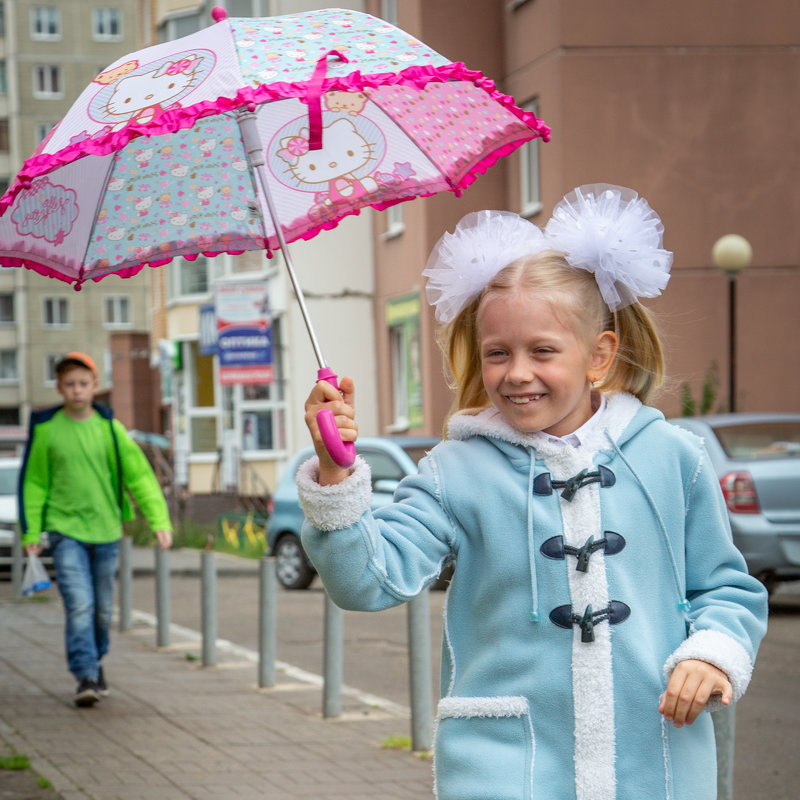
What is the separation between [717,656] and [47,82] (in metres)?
76.4

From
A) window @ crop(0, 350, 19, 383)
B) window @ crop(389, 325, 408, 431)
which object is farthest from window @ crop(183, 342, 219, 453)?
window @ crop(0, 350, 19, 383)

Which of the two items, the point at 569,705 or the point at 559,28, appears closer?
the point at 569,705

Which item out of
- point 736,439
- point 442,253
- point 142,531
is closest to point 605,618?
point 442,253

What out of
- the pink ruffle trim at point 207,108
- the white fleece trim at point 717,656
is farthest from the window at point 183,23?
the white fleece trim at point 717,656

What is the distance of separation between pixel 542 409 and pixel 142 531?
72.9 feet

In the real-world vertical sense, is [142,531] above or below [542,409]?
below

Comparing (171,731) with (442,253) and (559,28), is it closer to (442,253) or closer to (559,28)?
(442,253)

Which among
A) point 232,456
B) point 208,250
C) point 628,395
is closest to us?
point 628,395

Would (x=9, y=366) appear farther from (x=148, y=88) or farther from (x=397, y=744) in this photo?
(x=148, y=88)

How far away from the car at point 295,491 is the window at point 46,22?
63.8m

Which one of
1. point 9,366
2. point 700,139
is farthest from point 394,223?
point 9,366

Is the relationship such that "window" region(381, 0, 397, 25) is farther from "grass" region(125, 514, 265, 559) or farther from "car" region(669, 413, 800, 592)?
"car" region(669, 413, 800, 592)

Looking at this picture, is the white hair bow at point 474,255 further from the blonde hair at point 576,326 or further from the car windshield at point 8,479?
the car windshield at point 8,479

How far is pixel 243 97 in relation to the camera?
322 centimetres
